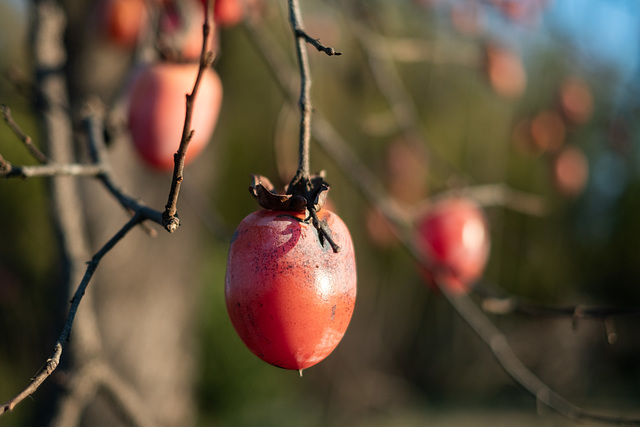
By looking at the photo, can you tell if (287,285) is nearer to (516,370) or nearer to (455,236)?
(516,370)

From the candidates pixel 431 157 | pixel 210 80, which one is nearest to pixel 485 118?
pixel 431 157

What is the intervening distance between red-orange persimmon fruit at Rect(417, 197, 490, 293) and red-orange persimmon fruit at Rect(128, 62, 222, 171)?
0.51 m

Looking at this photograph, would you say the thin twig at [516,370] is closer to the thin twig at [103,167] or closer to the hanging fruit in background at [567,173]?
the thin twig at [103,167]

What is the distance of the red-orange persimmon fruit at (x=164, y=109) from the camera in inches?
34.3

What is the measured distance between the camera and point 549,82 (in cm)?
379

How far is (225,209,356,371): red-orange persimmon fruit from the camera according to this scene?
50 centimetres

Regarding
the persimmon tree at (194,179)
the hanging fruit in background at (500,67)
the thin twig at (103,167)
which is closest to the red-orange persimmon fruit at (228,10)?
the persimmon tree at (194,179)

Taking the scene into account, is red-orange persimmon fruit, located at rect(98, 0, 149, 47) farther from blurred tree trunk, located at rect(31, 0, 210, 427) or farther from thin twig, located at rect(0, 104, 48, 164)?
thin twig, located at rect(0, 104, 48, 164)

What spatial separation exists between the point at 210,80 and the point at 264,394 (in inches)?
134

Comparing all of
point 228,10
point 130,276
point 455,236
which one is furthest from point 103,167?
point 130,276

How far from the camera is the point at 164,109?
0.87 m

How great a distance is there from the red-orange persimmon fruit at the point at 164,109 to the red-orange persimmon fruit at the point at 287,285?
39cm

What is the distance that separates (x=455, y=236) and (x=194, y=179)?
3.77ft

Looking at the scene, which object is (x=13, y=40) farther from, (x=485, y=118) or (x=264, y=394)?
(x=485, y=118)
